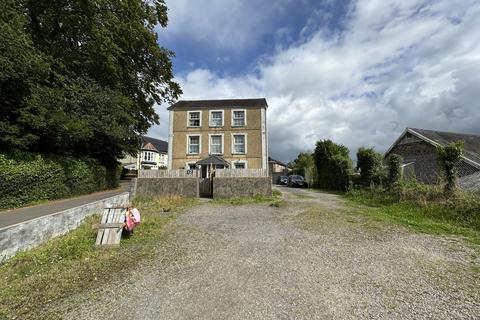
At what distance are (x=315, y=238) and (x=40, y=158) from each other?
38.5 feet

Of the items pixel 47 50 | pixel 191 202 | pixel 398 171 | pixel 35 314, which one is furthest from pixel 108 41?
pixel 398 171

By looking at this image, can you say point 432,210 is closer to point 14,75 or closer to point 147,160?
point 14,75

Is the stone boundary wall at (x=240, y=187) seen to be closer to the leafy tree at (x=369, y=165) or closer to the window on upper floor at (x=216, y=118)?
the leafy tree at (x=369, y=165)

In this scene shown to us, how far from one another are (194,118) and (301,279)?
21765 mm

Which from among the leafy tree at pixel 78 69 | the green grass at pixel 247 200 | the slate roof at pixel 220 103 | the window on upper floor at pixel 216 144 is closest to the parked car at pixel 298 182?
the slate roof at pixel 220 103

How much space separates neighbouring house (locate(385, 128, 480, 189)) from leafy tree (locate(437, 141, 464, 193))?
844 cm

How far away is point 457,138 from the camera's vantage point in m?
21.4

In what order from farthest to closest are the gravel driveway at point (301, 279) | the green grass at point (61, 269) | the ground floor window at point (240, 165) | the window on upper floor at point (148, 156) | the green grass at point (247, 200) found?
the window on upper floor at point (148, 156) < the ground floor window at point (240, 165) < the green grass at point (247, 200) < the green grass at point (61, 269) < the gravel driveway at point (301, 279)

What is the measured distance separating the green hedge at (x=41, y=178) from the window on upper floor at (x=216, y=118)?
11717mm

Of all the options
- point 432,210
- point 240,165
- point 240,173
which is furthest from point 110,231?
point 240,165

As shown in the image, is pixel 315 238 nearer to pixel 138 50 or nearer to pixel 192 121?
pixel 138 50

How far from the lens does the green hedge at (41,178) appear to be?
8691 millimetres

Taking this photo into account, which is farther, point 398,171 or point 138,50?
point 138,50

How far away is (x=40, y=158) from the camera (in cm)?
1019
